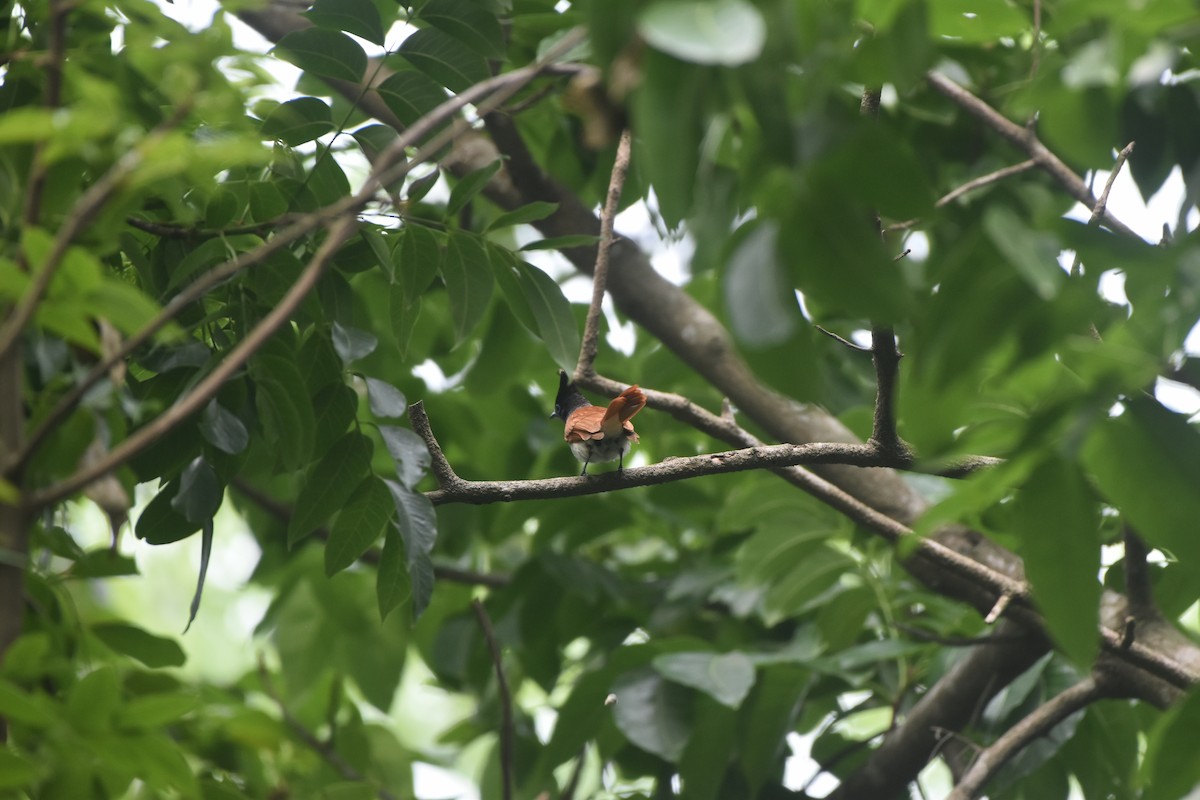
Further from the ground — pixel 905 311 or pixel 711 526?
pixel 905 311

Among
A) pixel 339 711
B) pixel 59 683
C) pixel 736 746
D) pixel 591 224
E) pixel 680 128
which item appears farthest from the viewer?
pixel 339 711

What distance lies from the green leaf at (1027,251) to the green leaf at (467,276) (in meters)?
1.15

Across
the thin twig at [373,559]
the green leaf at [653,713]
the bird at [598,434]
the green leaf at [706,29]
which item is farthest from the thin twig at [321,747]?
the green leaf at [706,29]

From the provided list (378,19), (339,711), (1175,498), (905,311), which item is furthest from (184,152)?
(339,711)

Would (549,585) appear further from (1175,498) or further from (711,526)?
(1175,498)

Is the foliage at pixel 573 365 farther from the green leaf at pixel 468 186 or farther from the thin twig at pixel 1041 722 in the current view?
the thin twig at pixel 1041 722

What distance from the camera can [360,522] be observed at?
186cm

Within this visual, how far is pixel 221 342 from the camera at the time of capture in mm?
1795

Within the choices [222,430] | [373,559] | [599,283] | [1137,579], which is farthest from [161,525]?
[1137,579]

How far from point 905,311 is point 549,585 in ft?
7.89

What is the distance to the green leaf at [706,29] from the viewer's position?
0.80m

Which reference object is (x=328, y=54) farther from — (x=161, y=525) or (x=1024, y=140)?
(x=1024, y=140)

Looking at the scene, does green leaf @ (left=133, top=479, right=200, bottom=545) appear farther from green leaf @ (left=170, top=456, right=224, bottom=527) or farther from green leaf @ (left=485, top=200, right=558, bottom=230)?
green leaf @ (left=485, top=200, right=558, bottom=230)

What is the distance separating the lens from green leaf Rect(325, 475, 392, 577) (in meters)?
1.85
